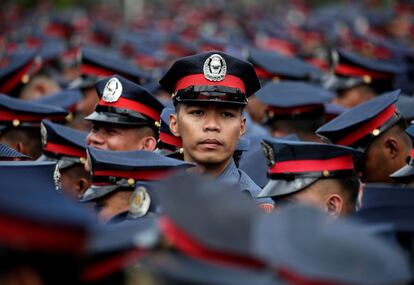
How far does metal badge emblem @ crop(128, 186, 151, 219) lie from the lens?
14.9 feet

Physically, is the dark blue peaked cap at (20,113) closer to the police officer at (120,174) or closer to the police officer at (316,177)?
the police officer at (120,174)

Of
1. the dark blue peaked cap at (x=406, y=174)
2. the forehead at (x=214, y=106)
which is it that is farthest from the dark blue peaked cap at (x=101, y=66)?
the dark blue peaked cap at (x=406, y=174)

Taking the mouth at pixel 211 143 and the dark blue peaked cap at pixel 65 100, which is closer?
the mouth at pixel 211 143

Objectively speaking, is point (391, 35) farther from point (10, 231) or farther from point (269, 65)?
point (10, 231)

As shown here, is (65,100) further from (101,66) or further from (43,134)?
(43,134)

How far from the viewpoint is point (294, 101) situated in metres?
7.42

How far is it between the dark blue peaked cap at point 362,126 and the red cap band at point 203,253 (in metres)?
2.85

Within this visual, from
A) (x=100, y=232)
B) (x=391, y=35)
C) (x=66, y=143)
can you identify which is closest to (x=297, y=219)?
(x=100, y=232)

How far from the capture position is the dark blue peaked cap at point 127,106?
245 inches

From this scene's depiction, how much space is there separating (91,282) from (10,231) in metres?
0.48

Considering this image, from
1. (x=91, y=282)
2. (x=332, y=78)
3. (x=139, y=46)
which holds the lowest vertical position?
(x=91, y=282)

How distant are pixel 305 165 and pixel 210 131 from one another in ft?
2.16

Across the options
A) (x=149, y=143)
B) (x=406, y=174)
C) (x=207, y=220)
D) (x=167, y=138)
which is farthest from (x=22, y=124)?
(x=207, y=220)

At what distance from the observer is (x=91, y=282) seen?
2.95 m
